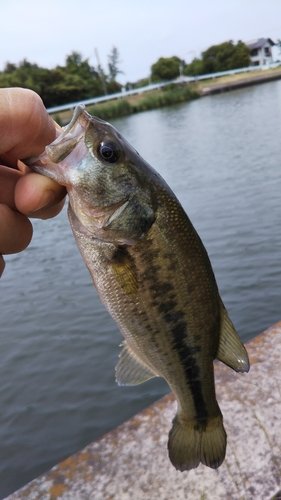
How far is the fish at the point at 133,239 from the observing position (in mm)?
2047

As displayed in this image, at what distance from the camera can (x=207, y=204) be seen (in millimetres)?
12031

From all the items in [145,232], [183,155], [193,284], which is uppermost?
[145,232]

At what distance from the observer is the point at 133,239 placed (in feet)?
6.85

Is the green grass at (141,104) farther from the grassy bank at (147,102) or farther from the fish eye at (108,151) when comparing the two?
the fish eye at (108,151)

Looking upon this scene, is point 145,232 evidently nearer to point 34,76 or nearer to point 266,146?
point 266,146

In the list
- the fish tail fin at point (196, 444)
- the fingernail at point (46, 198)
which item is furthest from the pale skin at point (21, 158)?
the fish tail fin at point (196, 444)

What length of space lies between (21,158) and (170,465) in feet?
6.52

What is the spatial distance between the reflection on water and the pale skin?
3.56 metres

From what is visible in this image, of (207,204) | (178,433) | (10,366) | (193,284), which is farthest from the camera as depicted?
(207,204)

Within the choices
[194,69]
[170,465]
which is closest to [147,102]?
[194,69]

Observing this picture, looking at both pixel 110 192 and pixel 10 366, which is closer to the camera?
pixel 110 192

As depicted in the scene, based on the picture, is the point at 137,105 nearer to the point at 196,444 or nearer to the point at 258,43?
the point at 196,444

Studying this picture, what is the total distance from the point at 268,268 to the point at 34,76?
72531 millimetres

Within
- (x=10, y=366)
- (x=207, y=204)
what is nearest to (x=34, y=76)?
(x=207, y=204)
